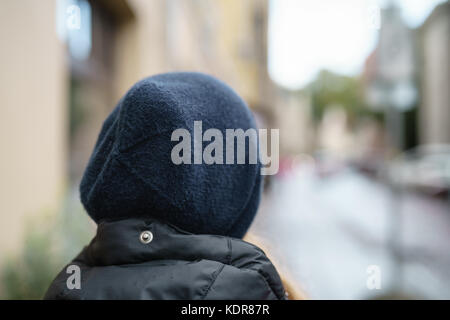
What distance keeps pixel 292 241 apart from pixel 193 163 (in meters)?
6.38

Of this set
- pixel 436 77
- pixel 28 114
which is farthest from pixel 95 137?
pixel 436 77

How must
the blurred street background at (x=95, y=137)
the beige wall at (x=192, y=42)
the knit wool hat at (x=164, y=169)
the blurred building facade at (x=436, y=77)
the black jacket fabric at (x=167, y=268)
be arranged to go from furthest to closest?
the blurred building facade at (x=436, y=77) → the beige wall at (x=192, y=42) → the blurred street background at (x=95, y=137) → the knit wool hat at (x=164, y=169) → the black jacket fabric at (x=167, y=268)

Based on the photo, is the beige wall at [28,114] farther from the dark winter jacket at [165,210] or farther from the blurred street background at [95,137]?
the dark winter jacket at [165,210]

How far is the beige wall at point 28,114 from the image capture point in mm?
2916

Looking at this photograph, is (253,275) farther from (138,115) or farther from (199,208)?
(138,115)

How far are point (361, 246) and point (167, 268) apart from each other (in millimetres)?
6719

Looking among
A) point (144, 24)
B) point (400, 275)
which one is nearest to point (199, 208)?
point (400, 275)

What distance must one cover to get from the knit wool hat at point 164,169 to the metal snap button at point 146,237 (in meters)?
0.05

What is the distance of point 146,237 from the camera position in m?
0.92

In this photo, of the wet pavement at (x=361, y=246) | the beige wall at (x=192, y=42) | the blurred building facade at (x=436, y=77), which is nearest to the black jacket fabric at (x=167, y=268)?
the wet pavement at (x=361, y=246)

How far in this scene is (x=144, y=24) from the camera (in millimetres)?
6121

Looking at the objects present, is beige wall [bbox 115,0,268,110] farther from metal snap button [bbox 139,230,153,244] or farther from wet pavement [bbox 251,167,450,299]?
metal snap button [bbox 139,230,153,244]

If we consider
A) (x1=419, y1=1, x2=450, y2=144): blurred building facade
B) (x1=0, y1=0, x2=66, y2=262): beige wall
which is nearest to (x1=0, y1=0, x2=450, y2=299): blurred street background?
(x1=0, y1=0, x2=66, y2=262): beige wall
